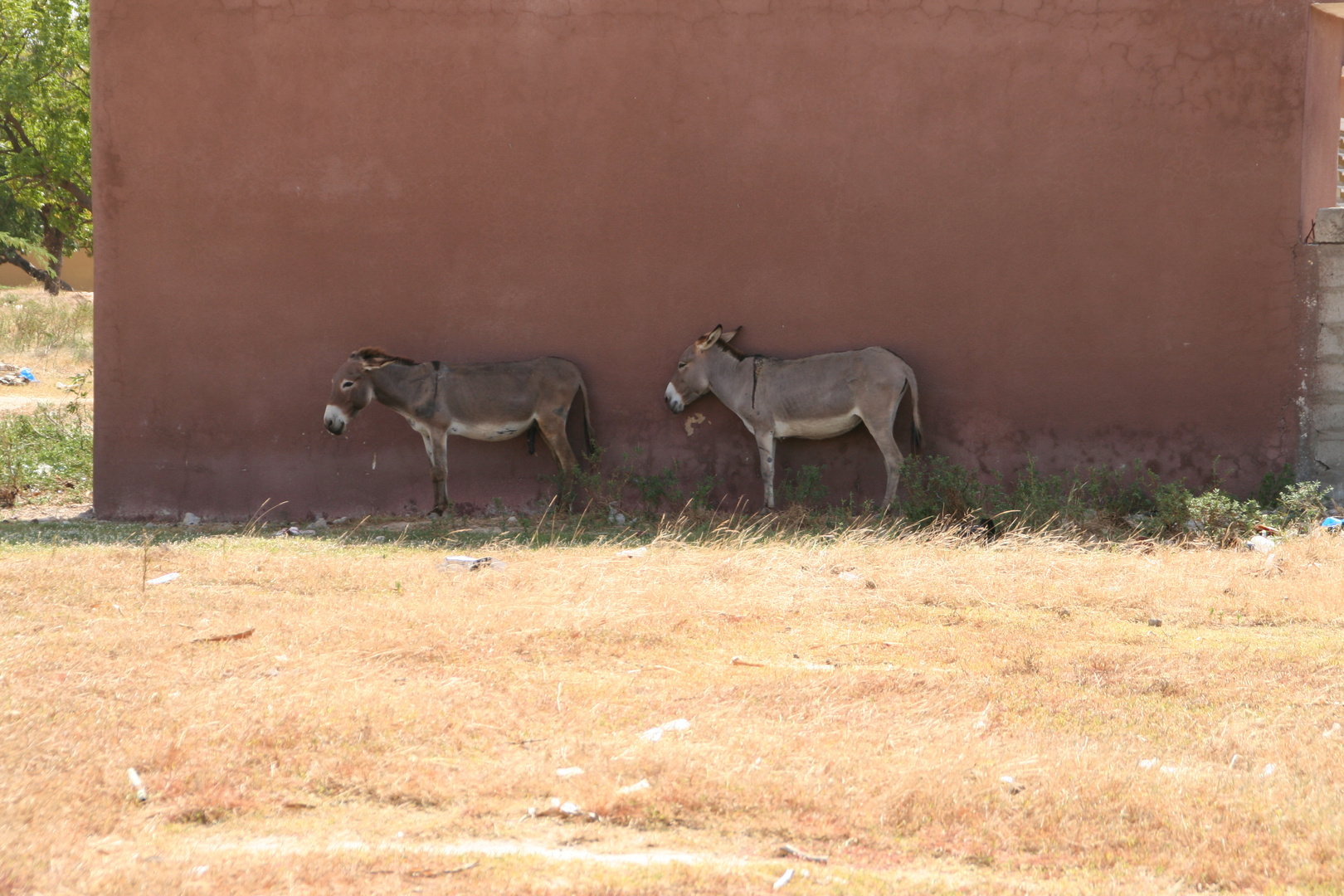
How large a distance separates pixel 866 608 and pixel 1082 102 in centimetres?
439

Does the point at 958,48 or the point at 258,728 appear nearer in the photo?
the point at 258,728

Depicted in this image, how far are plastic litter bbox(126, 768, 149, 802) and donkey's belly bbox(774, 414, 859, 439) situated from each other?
5624 millimetres

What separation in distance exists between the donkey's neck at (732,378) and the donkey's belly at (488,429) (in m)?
1.32

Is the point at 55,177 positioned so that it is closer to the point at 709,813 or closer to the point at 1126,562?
the point at 1126,562

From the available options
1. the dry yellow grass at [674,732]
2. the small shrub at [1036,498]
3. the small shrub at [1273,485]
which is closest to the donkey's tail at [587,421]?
the dry yellow grass at [674,732]

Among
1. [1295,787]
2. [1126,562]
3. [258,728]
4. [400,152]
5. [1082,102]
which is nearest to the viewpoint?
[1295,787]

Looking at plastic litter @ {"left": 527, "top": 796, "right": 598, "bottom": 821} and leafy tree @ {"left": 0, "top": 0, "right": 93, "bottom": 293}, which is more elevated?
leafy tree @ {"left": 0, "top": 0, "right": 93, "bottom": 293}

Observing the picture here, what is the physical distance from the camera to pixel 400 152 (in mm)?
9117

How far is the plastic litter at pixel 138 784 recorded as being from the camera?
3521 mm

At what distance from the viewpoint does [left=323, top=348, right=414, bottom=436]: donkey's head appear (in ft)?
28.8

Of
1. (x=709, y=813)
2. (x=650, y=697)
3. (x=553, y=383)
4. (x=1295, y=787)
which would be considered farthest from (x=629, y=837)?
(x=553, y=383)

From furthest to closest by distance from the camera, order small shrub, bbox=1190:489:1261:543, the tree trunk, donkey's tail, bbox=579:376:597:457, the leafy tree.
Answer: the tree trunk → the leafy tree → donkey's tail, bbox=579:376:597:457 → small shrub, bbox=1190:489:1261:543

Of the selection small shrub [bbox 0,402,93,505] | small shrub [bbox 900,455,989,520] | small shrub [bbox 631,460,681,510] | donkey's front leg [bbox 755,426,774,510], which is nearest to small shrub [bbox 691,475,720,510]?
small shrub [bbox 631,460,681,510]

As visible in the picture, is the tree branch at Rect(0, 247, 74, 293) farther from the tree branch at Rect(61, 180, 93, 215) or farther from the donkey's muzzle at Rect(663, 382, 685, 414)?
the donkey's muzzle at Rect(663, 382, 685, 414)
